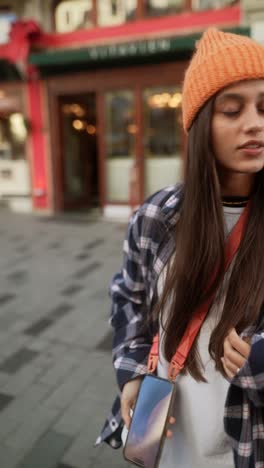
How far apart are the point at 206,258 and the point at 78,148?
10007mm

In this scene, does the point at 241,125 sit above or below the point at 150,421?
above

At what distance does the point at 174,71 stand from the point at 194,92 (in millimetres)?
7675

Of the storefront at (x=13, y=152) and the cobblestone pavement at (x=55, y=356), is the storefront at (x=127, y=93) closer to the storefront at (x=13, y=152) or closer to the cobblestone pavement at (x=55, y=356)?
the storefront at (x=13, y=152)

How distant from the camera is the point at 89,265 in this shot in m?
5.98

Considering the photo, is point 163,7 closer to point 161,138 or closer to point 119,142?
point 161,138

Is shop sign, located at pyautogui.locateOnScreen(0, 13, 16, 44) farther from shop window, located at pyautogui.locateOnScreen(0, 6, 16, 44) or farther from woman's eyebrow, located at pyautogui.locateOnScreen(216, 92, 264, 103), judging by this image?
woman's eyebrow, located at pyautogui.locateOnScreen(216, 92, 264, 103)

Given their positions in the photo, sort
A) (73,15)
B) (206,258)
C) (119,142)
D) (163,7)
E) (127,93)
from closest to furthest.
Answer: (206,258) → (163,7) → (127,93) → (73,15) → (119,142)

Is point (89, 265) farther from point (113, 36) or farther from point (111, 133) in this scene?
point (113, 36)

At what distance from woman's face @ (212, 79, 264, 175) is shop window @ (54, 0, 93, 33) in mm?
8936

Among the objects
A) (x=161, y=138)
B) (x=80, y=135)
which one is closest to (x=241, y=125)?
(x=161, y=138)

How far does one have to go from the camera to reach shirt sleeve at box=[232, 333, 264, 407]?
3.01ft

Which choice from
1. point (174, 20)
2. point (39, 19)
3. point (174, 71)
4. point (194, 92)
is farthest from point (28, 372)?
point (39, 19)

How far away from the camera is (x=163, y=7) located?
831cm

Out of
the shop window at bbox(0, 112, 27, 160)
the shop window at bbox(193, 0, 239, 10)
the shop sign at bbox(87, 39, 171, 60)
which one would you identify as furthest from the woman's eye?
the shop window at bbox(0, 112, 27, 160)
